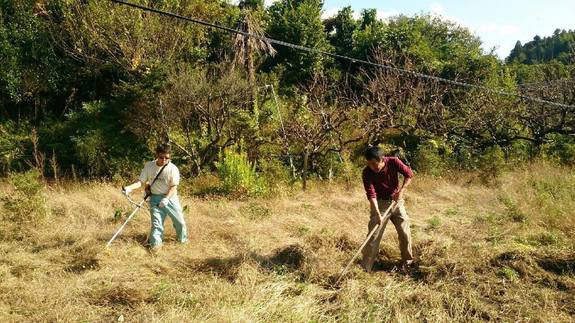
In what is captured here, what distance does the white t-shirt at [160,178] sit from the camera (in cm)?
576

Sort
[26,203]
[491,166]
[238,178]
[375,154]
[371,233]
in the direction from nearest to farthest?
[375,154] → [371,233] → [26,203] → [238,178] → [491,166]

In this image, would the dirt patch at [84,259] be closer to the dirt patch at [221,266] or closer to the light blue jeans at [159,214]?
the light blue jeans at [159,214]

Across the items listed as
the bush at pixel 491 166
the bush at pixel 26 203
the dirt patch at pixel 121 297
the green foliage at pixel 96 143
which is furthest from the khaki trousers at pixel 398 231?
the green foliage at pixel 96 143

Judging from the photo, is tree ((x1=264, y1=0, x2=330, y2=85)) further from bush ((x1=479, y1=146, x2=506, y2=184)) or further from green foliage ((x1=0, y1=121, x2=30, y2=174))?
green foliage ((x1=0, y1=121, x2=30, y2=174))

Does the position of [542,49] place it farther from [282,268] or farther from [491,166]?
[282,268]

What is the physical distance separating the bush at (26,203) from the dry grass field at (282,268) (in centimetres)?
5

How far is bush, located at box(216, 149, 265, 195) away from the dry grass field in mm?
1374

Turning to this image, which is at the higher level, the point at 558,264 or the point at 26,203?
the point at 26,203

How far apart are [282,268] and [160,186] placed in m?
1.79

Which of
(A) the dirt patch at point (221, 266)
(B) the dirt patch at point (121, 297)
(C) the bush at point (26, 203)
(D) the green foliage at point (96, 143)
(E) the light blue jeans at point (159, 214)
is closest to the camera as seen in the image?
(B) the dirt patch at point (121, 297)

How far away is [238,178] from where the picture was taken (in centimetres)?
935

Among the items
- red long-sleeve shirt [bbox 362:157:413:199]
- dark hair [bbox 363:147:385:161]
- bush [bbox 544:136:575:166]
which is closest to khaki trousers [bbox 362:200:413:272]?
red long-sleeve shirt [bbox 362:157:413:199]

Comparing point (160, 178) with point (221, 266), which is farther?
point (160, 178)

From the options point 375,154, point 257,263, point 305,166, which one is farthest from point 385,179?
point 305,166
